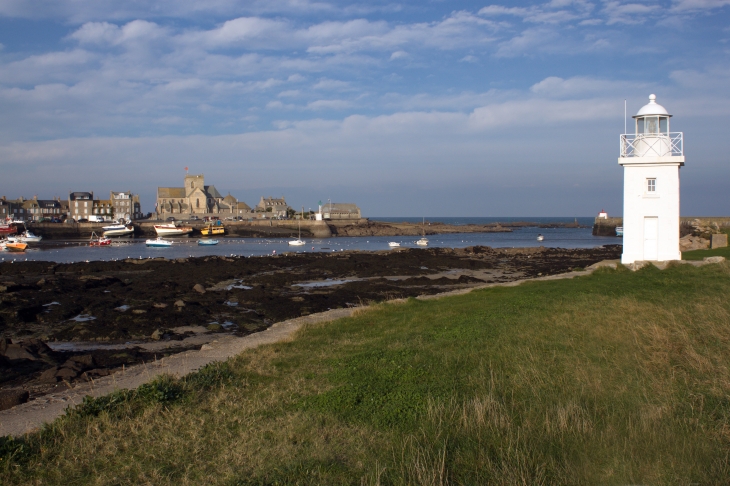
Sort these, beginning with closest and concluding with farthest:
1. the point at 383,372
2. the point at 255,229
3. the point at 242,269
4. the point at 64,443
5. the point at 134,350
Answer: the point at 64,443 < the point at 383,372 < the point at 134,350 < the point at 242,269 < the point at 255,229

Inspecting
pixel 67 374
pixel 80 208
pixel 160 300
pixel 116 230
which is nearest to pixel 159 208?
pixel 80 208

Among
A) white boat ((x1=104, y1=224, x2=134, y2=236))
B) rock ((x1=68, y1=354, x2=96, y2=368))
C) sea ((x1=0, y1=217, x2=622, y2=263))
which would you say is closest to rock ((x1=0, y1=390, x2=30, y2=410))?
rock ((x1=68, y1=354, x2=96, y2=368))

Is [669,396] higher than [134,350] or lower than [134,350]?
higher

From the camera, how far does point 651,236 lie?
20.5 meters

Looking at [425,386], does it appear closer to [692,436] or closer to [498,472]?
[498,472]

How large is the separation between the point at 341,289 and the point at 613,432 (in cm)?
2185

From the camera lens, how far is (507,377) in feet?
24.5

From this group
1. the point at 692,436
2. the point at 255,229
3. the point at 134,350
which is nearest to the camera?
the point at 692,436

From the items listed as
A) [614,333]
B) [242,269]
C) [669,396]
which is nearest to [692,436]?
[669,396]

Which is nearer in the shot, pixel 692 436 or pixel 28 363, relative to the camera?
pixel 692 436

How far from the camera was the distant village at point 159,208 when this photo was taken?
129 metres

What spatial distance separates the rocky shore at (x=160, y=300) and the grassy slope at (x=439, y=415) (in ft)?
11.8

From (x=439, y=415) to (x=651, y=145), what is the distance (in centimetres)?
1770

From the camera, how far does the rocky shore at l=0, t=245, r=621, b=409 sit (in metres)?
13.1
